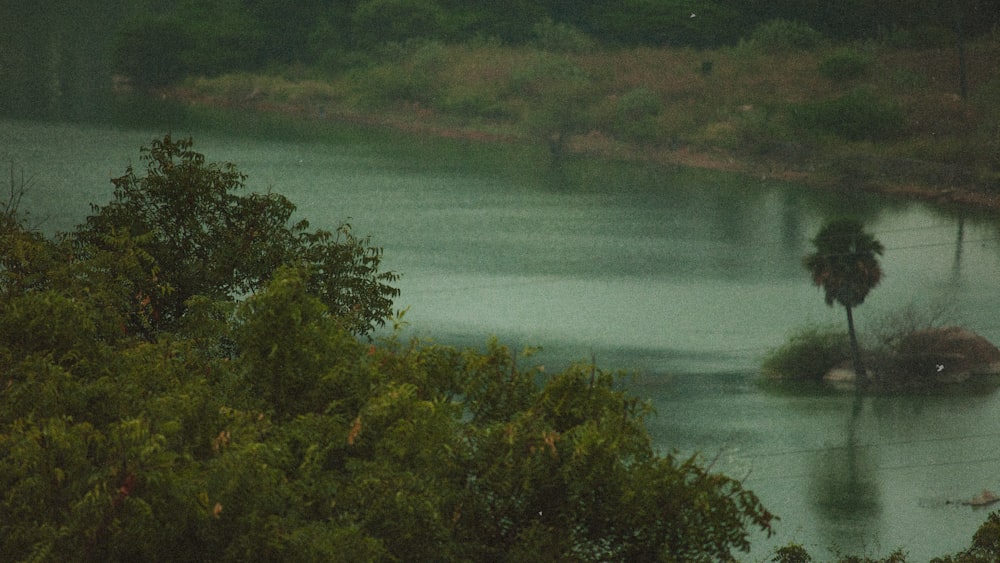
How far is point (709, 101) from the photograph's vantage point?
5622 cm

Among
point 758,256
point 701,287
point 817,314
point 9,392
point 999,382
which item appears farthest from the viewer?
point 758,256

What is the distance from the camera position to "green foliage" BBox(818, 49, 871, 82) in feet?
188

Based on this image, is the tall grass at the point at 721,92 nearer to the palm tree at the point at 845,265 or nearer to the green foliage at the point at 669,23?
the green foliage at the point at 669,23

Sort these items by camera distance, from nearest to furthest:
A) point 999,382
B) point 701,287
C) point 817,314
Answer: point 999,382 < point 817,314 < point 701,287

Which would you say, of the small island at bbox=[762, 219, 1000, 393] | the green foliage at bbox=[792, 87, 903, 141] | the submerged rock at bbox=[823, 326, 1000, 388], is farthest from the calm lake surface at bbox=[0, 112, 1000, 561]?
the green foliage at bbox=[792, 87, 903, 141]

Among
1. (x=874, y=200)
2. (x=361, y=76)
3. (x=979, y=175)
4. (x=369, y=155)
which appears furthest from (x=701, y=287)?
(x=361, y=76)

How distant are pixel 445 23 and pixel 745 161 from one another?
16528 millimetres

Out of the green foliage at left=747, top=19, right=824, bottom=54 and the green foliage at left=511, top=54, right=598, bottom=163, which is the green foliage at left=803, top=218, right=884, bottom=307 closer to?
the green foliage at left=511, top=54, right=598, bottom=163

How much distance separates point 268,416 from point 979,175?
146 ft

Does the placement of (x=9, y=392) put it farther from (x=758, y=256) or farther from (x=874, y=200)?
(x=874, y=200)

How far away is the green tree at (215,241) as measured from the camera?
13.6m

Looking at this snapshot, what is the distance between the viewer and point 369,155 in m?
55.8

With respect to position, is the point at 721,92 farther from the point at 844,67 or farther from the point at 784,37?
the point at 784,37

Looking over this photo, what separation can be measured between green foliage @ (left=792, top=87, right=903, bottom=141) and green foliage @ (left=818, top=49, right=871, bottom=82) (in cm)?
281
